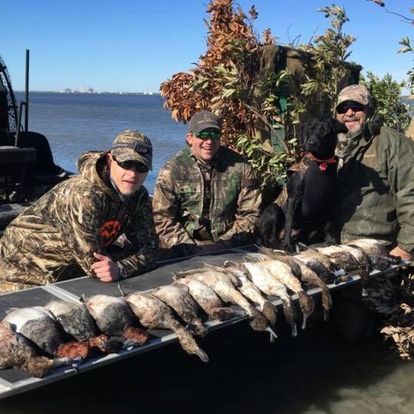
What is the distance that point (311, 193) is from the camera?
5.52m

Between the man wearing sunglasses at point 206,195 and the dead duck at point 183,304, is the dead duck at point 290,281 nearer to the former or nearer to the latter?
the dead duck at point 183,304

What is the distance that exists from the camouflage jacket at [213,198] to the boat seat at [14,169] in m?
2.40

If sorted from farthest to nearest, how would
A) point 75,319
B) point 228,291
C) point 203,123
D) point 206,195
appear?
point 206,195
point 203,123
point 228,291
point 75,319

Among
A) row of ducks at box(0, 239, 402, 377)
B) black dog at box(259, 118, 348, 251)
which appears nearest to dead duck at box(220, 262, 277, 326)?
row of ducks at box(0, 239, 402, 377)

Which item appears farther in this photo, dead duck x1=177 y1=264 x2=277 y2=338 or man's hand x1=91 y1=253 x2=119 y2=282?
man's hand x1=91 y1=253 x2=119 y2=282

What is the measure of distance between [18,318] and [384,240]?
3.62 meters

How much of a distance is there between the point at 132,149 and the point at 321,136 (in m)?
1.77

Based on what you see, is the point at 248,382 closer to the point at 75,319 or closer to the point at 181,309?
the point at 181,309

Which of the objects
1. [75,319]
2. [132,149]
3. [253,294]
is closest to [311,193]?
[253,294]

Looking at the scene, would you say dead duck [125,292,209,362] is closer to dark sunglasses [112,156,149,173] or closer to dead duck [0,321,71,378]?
dead duck [0,321,71,378]

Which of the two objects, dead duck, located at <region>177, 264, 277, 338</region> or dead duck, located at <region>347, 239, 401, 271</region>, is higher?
dead duck, located at <region>347, 239, 401, 271</region>

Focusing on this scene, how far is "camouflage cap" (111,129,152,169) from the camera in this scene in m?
4.34

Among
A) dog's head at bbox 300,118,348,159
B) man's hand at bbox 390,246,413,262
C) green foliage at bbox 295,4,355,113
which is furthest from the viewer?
green foliage at bbox 295,4,355,113

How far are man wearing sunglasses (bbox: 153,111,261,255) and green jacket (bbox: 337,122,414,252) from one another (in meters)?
0.99
